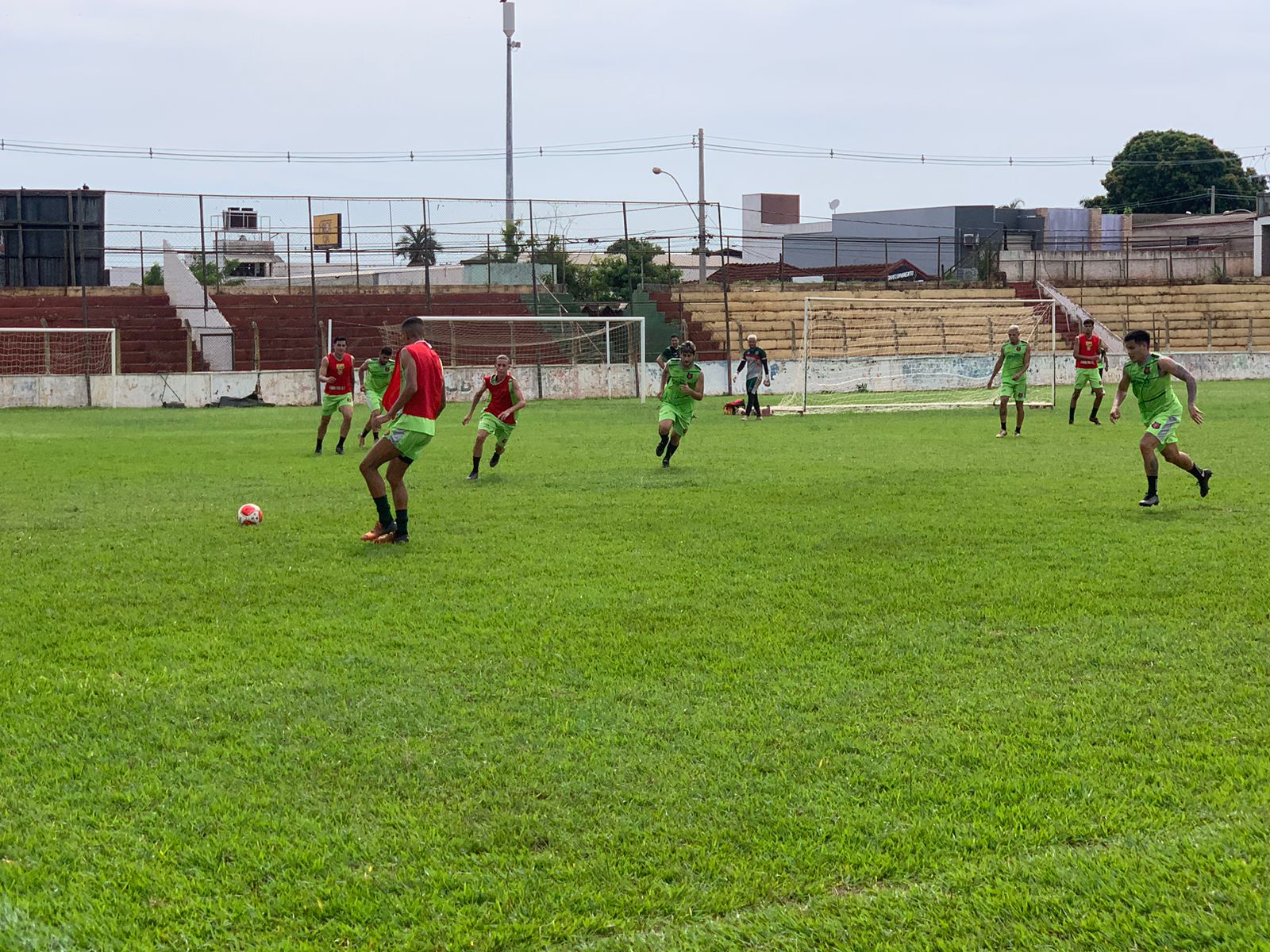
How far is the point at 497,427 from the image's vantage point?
1523 centimetres

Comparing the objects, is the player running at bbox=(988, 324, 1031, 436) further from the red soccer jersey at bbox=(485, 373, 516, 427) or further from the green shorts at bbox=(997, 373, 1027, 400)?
the red soccer jersey at bbox=(485, 373, 516, 427)

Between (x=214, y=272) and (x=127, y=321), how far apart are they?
526cm

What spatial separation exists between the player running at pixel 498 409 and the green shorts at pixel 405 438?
4642 millimetres

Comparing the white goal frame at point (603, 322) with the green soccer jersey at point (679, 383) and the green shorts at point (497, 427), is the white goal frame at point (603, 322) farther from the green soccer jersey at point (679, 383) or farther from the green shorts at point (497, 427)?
the green shorts at point (497, 427)

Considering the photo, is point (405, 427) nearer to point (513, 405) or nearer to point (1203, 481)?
point (513, 405)

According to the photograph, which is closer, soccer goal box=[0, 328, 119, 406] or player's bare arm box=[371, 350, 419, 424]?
player's bare arm box=[371, 350, 419, 424]

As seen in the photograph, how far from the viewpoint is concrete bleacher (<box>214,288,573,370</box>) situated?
3503 cm

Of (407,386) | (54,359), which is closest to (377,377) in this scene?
(407,386)

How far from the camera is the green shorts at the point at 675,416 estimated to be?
1554cm

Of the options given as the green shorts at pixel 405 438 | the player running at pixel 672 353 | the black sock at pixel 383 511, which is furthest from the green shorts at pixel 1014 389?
the black sock at pixel 383 511

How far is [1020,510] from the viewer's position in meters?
11.3

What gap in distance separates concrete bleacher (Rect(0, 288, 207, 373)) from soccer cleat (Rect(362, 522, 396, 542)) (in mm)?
25103

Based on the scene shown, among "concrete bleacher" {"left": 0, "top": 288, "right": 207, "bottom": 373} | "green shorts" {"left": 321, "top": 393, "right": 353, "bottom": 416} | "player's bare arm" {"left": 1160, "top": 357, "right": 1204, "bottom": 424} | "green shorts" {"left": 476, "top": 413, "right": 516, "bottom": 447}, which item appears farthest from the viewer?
"concrete bleacher" {"left": 0, "top": 288, "right": 207, "bottom": 373}

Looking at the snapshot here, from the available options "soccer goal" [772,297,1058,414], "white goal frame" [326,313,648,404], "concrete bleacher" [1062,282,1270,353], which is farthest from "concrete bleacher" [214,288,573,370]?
"concrete bleacher" [1062,282,1270,353]
